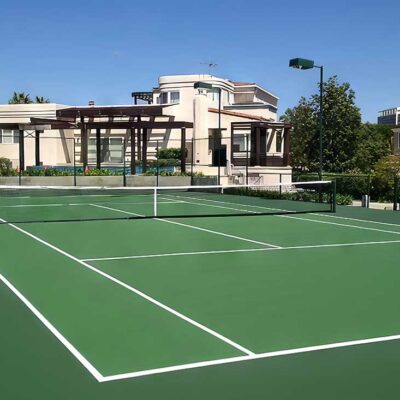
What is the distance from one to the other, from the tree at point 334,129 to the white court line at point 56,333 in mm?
38926

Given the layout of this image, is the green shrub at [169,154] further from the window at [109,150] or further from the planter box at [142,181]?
the planter box at [142,181]

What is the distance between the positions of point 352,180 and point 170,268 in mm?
24370

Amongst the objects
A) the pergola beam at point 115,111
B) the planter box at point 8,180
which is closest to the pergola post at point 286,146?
the pergola beam at point 115,111

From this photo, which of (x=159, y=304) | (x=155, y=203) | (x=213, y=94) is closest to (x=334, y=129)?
(x=213, y=94)

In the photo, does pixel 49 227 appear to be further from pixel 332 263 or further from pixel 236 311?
pixel 236 311

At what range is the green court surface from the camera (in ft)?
15.5

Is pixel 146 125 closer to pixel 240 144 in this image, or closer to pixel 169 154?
pixel 169 154

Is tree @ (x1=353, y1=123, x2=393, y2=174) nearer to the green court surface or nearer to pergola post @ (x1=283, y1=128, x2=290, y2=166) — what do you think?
pergola post @ (x1=283, y1=128, x2=290, y2=166)

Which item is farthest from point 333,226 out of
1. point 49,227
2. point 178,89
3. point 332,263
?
point 178,89

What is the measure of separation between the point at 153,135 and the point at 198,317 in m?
36.6

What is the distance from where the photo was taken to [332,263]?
10578 mm

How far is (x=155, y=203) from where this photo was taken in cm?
1856

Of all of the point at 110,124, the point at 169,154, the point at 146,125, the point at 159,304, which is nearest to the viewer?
the point at 159,304

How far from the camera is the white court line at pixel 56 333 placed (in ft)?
16.1
